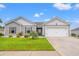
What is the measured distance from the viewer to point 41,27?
2289 cm

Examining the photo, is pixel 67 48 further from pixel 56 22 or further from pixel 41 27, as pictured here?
pixel 56 22

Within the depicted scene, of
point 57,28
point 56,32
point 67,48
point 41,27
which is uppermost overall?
point 41,27

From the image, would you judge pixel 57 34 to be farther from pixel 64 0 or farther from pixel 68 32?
pixel 64 0

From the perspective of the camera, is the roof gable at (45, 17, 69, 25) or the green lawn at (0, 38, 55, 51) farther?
the roof gable at (45, 17, 69, 25)

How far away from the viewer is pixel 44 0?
9367 millimetres

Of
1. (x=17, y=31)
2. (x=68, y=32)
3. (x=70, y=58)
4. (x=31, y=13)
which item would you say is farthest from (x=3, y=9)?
(x=70, y=58)

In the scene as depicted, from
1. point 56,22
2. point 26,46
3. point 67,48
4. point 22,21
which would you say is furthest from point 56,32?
point 67,48

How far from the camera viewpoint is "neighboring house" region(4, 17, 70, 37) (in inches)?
838

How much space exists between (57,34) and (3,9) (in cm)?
640

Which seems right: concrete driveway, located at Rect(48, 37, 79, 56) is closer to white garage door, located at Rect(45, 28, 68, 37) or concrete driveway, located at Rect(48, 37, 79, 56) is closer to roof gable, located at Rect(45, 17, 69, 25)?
white garage door, located at Rect(45, 28, 68, 37)

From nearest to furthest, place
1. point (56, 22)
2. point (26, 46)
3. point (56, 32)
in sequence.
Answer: point (26, 46) → point (56, 32) → point (56, 22)

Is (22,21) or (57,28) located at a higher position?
(22,21)

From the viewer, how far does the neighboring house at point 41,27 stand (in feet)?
69.9

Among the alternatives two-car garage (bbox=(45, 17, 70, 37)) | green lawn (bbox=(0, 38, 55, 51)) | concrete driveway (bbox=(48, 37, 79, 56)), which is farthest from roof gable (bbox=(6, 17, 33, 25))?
concrete driveway (bbox=(48, 37, 79, 56))
